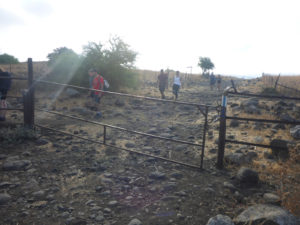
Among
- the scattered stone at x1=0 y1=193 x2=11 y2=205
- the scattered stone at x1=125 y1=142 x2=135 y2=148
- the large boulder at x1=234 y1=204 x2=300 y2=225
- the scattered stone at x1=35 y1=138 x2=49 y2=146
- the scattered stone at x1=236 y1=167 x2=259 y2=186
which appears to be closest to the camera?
the large boulder at x1=234 y1=204 x2=300 y2=225

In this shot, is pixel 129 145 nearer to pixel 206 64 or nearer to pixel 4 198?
pixel 4 198

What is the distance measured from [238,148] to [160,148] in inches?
73.9

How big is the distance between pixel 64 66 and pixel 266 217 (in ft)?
54.5

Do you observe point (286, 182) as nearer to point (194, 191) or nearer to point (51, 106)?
point (194, 191)

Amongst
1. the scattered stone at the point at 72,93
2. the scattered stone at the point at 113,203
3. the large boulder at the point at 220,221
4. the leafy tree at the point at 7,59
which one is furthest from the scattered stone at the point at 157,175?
the leafy tree at the point at 7,59

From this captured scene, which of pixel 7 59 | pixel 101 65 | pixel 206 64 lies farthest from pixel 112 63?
pixel 206 64

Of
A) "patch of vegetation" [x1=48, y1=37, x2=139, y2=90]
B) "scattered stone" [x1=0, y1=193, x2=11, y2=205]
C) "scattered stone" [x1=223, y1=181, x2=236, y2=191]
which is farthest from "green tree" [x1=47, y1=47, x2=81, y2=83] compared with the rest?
"scattered stone" [x1=223, y1=181, x2=236, y2=191]

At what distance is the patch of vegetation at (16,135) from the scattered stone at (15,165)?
4.02ft

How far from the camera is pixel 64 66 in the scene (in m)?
16.9

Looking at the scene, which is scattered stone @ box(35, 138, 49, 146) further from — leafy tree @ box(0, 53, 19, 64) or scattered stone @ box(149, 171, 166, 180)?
leafy tree @ box(0, 53, 19, 64)

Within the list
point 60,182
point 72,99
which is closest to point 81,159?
point 60,182

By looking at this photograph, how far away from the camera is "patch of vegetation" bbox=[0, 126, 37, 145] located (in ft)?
17.5

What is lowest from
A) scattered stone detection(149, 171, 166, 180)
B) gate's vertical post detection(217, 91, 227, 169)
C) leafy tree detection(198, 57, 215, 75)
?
scattered stone detection(149, 171, 166, 180)

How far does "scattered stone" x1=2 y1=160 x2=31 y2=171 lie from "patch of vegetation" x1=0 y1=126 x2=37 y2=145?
1.23 m
